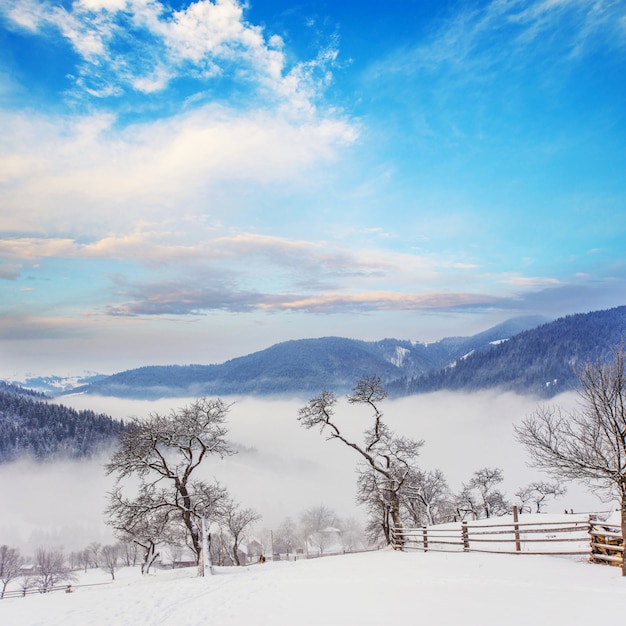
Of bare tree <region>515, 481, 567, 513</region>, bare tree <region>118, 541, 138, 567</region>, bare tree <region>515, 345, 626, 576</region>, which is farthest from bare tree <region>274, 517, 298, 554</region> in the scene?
bare tree <region>515, 345, 626, 576</region>

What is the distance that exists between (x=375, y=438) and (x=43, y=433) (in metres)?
183

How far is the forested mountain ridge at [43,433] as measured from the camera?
171125 millimetres

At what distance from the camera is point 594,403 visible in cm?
1609

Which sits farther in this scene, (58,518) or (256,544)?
(58,518)

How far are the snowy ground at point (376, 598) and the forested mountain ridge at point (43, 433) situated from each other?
567 feet

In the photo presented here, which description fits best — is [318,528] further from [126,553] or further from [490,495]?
[490,495]

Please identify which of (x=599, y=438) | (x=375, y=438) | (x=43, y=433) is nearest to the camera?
(x=599, y=438)

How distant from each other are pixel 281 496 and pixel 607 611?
193 m

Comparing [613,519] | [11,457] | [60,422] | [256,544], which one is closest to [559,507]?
[256,544]

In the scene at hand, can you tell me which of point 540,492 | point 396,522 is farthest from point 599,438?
point 540,492

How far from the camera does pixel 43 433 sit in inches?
6816

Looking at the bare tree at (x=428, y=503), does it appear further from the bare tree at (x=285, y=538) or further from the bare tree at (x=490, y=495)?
the bare tree at (x=285, y=538)

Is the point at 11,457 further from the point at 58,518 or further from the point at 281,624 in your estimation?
the point at 281,624

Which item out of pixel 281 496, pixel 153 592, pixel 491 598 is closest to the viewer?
pixel 491 598
